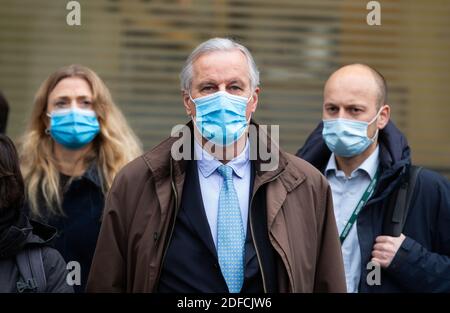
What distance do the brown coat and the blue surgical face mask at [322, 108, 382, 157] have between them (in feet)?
3.11

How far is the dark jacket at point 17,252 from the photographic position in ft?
12.2

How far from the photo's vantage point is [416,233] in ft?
15.0

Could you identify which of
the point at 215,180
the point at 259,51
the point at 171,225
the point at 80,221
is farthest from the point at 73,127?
the point at 259,51

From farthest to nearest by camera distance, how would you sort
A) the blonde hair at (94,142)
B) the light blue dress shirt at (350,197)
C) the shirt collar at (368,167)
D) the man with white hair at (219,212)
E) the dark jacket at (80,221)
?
the blonde hair at (94,142)
the dark jacket at (80,221)
the shirt collar at (368,167)
the light blue dress shirt at (350,197)
the man with white hair at (219,212)

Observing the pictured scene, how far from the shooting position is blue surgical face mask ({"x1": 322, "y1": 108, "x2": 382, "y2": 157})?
4.85m

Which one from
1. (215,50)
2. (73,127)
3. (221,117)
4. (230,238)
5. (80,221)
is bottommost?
(80,221)

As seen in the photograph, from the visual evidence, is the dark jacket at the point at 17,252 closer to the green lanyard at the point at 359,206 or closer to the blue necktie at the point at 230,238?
the blue necktie at the point at 230,238

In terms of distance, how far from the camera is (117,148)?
5.39 m

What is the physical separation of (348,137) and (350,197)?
0.32 m

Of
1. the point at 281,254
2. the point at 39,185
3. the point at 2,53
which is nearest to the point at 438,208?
the point at 281,254

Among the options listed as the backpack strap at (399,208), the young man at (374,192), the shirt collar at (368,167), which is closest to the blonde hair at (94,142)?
the young man at (374,192)

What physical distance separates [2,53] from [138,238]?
525cm

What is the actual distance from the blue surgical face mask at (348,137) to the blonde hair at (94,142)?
1.22 m

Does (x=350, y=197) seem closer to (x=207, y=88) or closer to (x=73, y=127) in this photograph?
(x=207, y=88)
